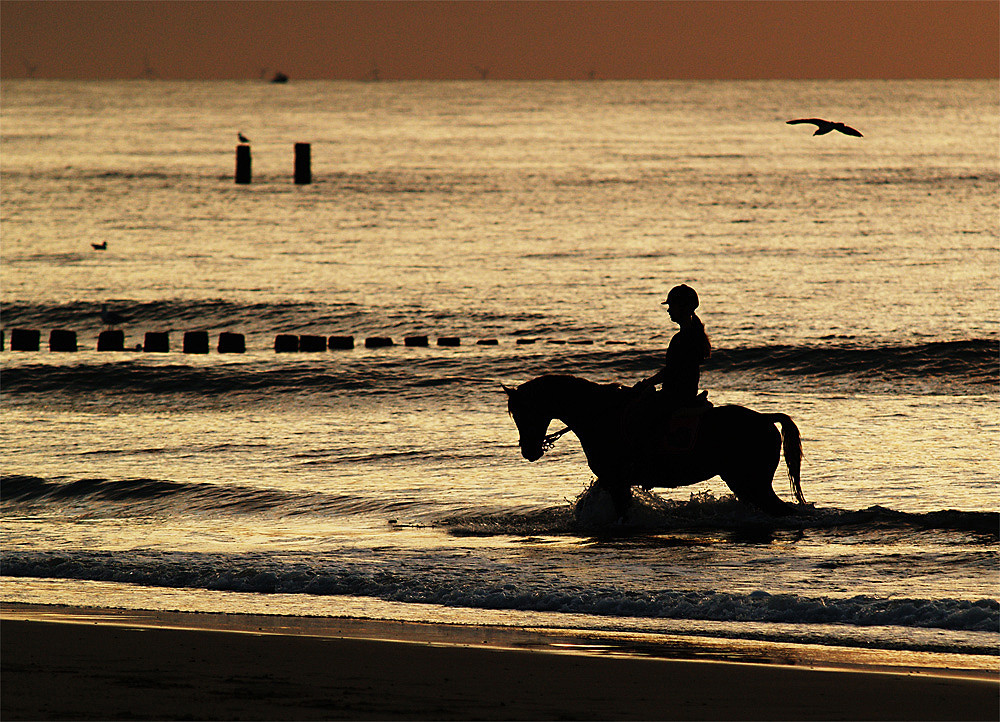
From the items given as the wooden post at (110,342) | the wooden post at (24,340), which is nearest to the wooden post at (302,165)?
the wooden post at (24,340)

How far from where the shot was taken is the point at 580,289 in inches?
1395

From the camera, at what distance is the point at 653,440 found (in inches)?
476

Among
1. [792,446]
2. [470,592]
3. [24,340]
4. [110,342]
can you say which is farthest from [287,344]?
[470,592]

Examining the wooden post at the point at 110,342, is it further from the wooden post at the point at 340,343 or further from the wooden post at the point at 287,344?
the wooden post at the point at 340,343

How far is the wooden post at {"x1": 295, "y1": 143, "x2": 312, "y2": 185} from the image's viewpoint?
66.7 m

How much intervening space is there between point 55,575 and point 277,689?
166 inches

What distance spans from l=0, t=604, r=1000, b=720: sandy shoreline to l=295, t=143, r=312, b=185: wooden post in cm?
5899

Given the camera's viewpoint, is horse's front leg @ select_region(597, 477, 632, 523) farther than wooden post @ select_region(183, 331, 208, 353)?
No

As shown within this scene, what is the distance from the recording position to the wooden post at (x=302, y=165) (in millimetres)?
66688

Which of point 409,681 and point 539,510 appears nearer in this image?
point 409,681

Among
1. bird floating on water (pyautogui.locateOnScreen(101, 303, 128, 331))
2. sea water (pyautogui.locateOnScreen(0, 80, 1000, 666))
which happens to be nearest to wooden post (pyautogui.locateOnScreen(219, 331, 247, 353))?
sea water (pyautogui.locateOnScreen(0, 80, 1000, 666))

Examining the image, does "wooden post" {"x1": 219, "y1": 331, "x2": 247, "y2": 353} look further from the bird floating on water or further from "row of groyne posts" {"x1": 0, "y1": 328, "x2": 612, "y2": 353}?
the bird floating on water

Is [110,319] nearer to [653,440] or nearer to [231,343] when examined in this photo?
[231,343]

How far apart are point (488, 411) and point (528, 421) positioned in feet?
25.3
